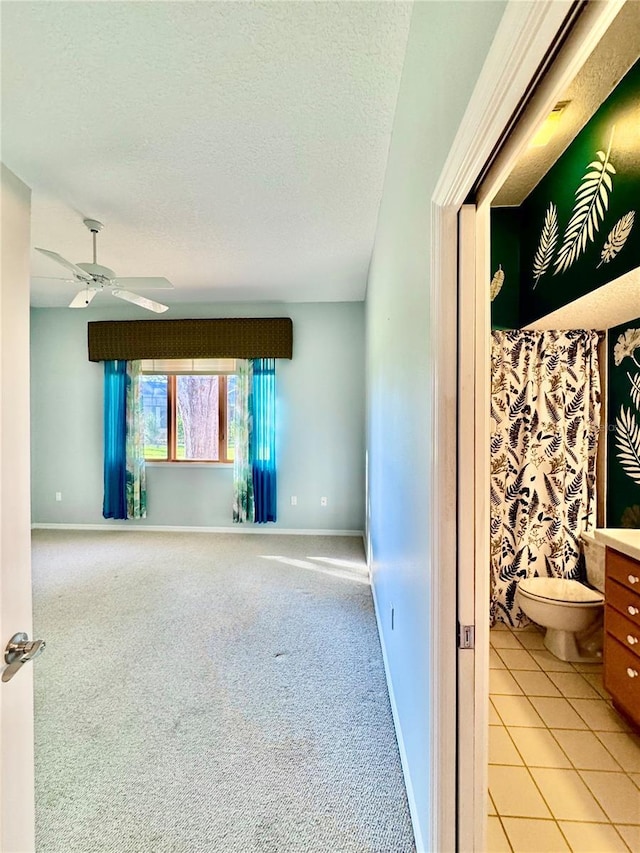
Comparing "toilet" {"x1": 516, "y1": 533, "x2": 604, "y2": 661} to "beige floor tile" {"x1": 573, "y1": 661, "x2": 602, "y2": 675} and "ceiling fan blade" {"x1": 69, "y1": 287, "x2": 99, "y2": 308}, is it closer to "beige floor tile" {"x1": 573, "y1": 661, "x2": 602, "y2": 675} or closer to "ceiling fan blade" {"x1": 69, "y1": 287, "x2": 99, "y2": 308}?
"beige floor tile" {"x1": 573, "y1": 661, "x2": 602, "y2": 675}

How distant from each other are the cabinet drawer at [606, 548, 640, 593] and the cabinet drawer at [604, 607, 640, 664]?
0.50 feet

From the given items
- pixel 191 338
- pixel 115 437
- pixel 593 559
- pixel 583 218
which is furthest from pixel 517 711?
pixel 115 437

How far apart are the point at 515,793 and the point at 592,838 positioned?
24 centimetres

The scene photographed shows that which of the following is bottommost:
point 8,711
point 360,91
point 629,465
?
point 8,711

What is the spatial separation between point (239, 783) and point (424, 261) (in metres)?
1.97

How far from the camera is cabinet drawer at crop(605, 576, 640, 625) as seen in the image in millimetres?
1642

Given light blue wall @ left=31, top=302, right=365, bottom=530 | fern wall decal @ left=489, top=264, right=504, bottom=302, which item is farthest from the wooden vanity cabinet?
light blue wall @ left=31, top=302, right=365, bottom=530

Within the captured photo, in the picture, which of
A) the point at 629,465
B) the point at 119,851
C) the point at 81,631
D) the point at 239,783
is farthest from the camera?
the point at 81,631

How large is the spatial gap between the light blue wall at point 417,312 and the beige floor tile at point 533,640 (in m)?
1.13

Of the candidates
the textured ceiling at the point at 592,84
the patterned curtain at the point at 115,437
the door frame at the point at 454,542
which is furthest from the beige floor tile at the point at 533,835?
the patterned curtain at the point at 115,437

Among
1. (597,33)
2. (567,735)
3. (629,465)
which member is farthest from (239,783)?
(629,465)

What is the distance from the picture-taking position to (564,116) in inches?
66.0

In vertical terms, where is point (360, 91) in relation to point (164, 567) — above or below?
above

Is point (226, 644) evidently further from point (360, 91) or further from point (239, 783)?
point (360, 91)
